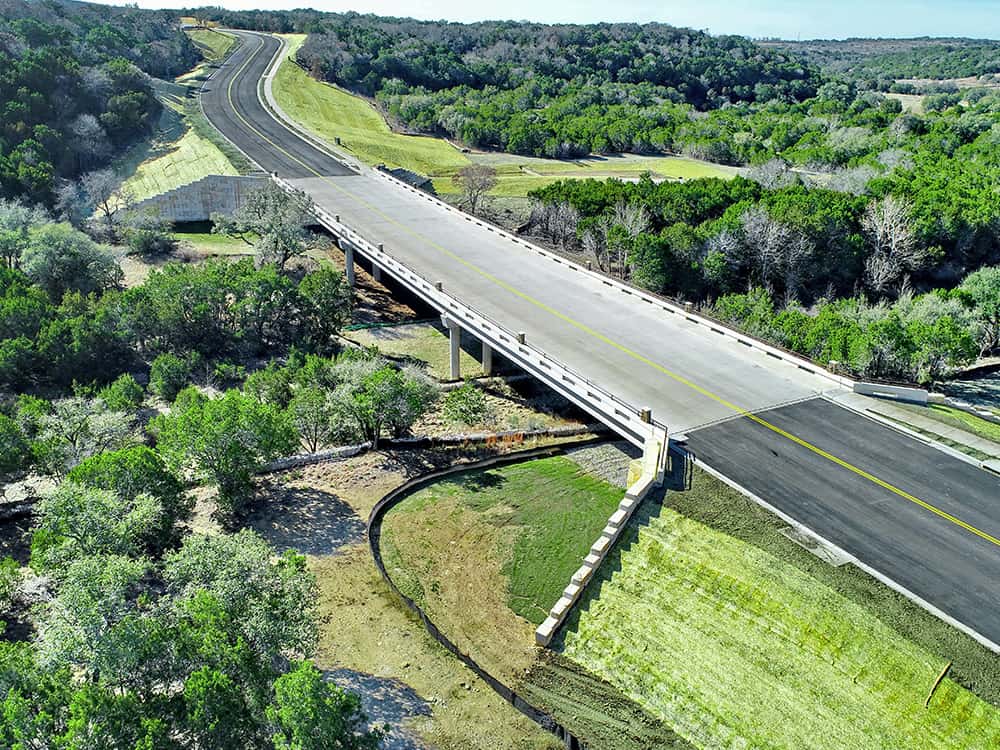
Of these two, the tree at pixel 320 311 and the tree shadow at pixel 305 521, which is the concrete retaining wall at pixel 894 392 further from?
the tree at pixel 320 311

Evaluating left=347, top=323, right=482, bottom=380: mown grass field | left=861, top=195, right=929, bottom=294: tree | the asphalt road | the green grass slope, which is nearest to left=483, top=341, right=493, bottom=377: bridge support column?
left=347, top=323, right=482, bottom=380: mown grass field

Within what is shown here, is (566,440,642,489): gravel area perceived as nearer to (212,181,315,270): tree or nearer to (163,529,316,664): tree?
(163,529,316,664): tree

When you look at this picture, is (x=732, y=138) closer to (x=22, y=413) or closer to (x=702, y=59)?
(x=702, y=59)

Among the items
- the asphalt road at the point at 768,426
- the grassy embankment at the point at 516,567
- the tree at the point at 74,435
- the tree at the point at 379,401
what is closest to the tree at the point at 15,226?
the tree at the point at 74,435

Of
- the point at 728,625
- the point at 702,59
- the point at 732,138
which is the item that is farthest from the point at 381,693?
the point at 702,59

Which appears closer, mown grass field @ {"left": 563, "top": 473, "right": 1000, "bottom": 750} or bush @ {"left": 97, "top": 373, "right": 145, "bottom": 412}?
mown grass field @ {"left": 563, "top": 473, "right": 1000, "bottom": 750}

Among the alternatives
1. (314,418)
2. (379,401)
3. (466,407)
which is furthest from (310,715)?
(466,407)

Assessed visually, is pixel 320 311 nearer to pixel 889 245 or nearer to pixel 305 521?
pixel 305 521
